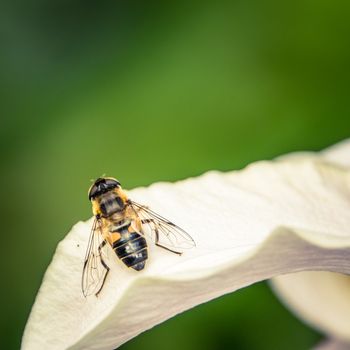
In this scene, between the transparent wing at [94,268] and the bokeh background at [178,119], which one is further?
the bokeh background at [178,119]

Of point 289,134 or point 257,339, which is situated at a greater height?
point 289,134

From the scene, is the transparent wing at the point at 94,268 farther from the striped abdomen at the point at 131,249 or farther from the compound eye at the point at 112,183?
the compound eye at the point at 112,183

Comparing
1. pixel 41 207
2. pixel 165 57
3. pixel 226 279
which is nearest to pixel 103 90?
pixel 165 57

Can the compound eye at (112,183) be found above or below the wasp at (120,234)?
above

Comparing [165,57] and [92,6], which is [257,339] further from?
[92,6]

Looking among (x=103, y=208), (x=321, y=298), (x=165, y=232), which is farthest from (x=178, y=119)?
(x=165, y=232)

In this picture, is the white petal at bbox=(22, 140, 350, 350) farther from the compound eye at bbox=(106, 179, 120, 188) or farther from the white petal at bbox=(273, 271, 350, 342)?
the white petal at bbox=(273, 271, 350, 342)

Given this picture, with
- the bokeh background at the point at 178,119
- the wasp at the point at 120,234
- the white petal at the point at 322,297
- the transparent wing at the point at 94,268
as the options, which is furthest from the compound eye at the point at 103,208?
the bokeh background at the point at 178,119

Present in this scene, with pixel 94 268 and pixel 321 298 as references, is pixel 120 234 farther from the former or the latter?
pixel 321 298
